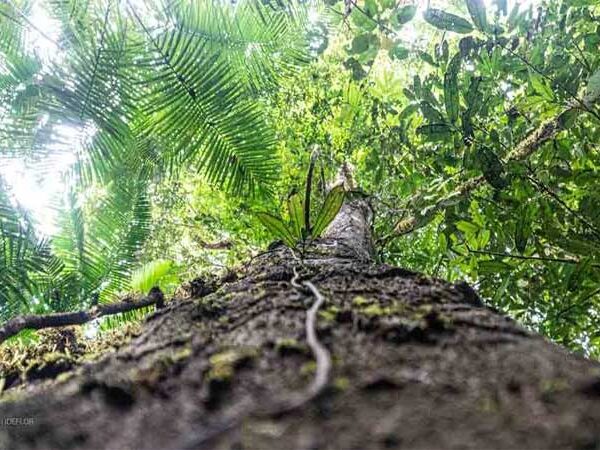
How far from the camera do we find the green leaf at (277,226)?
1.74 meters

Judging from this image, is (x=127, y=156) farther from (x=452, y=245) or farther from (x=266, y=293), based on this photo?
(x=266, y=293)

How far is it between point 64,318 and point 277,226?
28.8 inches

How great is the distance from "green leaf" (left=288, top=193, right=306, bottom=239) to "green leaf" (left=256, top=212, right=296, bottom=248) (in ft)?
0.16

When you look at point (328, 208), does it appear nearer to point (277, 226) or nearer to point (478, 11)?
point (277, 226)

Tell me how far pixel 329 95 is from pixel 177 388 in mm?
6237

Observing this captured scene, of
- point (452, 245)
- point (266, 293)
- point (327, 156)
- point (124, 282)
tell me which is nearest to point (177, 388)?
point (266, 293)

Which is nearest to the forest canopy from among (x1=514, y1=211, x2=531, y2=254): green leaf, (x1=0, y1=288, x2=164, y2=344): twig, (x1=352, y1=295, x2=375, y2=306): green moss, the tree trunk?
(x1=514, y1=211, x2=531, y2=254): green leaf

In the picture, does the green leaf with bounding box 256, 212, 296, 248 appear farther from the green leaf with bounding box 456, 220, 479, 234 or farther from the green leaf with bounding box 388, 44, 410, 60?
the green leaf with bounding box 388, 44, 410, 60

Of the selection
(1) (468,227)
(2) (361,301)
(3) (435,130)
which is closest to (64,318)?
(2) (361,301)

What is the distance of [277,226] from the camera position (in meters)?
1.75

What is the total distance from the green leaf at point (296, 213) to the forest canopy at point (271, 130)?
0.5 inches

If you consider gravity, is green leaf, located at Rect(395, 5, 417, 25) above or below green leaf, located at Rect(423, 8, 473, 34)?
above

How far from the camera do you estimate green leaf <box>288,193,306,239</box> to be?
71.5 inches

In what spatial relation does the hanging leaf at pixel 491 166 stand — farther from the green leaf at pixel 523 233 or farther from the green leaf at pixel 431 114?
the green leaf at pixel 431 114
